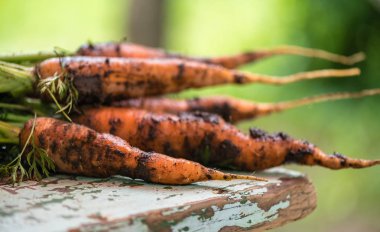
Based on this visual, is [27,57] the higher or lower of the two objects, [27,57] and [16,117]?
the higher

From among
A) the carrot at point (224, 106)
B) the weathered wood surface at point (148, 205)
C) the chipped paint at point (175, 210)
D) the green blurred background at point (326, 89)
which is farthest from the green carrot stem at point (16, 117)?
the green blurred background at point (326, 89)

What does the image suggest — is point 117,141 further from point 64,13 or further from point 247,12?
point 64,13

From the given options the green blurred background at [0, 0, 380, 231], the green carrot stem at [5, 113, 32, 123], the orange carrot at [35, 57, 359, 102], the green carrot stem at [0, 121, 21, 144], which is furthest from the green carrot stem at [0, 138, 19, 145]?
the green blurred background at [0, 0, 380, 231]

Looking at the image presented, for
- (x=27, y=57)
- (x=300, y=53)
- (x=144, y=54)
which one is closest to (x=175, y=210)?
(x=27, y=57)

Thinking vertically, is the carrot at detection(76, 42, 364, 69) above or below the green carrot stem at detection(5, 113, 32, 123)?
above

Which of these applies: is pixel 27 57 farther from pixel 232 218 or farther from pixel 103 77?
pixel 232 218

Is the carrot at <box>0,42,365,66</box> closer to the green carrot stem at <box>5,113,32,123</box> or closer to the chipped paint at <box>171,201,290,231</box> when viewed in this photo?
the green carrot stem at <box>5,113,32,123</box>

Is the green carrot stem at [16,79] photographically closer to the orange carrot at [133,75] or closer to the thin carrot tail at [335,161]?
A: the orange carrot at [133,75]
